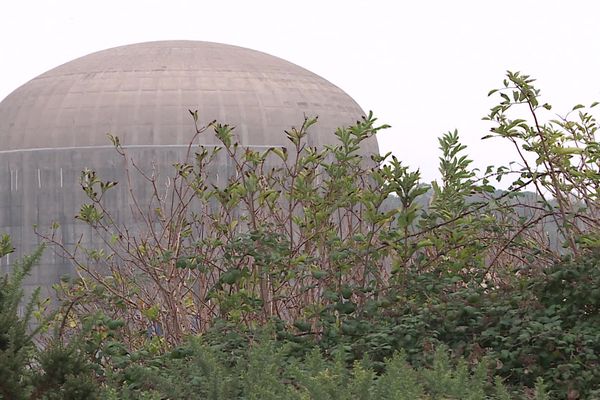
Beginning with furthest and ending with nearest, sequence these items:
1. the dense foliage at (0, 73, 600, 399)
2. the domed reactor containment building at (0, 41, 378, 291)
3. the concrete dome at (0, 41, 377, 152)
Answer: the concrete dome at (0, 41, 377, 152) < the domed reactor containment building at (0, 41, 378, 291) < the dense foliage at (0, 73, 600, 399)

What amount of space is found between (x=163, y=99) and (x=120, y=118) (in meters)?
1.27

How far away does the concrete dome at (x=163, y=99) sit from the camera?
1241 inches

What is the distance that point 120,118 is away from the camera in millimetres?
31516

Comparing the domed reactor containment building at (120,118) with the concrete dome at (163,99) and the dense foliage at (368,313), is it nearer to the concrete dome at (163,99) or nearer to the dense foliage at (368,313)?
the concrete dome at (163,99)

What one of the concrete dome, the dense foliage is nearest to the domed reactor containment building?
the concrete dome

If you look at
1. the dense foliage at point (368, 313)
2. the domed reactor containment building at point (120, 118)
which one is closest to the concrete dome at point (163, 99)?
the domed reactor containment building at point (120, 118)

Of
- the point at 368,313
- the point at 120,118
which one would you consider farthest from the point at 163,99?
the point at 368,313

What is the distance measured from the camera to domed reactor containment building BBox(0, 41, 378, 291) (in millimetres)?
31172

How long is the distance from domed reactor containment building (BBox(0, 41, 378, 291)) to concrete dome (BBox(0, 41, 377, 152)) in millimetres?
29

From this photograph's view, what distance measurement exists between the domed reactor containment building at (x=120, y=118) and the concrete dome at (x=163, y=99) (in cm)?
3

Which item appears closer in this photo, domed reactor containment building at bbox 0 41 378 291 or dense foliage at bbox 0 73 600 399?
dense foliage at bbox 0 73 600 399

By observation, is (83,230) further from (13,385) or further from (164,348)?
(13,385)

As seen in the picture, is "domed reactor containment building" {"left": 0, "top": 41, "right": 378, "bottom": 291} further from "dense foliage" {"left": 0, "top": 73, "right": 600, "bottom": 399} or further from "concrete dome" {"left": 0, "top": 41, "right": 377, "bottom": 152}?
"dense foliage" {"left": 0, "top": 73, "right": 600, "bottom": 399}

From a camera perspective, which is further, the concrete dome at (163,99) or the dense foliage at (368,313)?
the concrete dome at (163,99)
